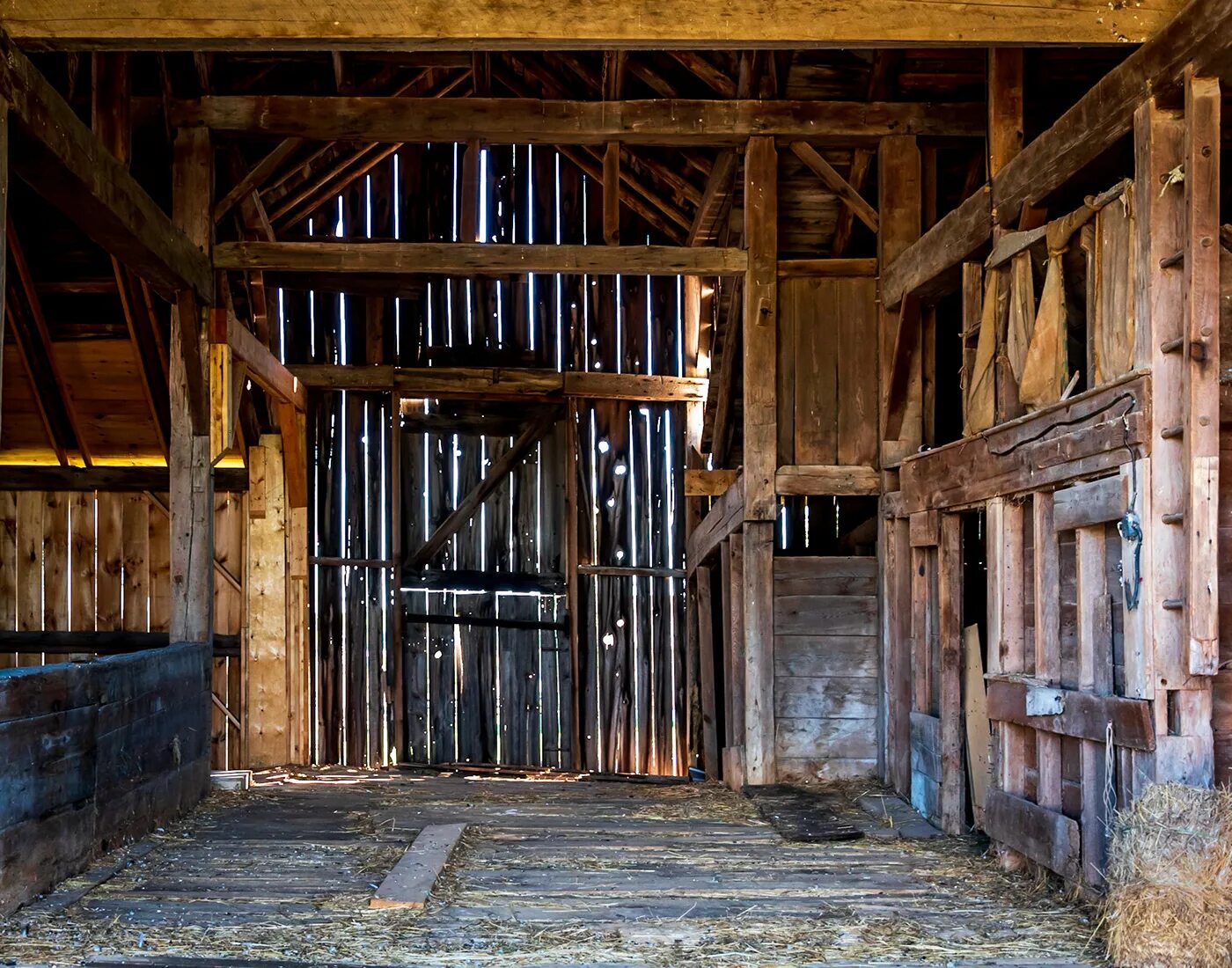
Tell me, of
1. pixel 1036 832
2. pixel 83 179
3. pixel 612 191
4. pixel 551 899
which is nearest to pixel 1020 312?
pixel 1036 832

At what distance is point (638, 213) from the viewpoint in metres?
13.1

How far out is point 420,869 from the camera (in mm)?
6129

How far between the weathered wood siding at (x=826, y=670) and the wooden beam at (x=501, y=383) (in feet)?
16.3

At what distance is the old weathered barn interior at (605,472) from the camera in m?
5.21

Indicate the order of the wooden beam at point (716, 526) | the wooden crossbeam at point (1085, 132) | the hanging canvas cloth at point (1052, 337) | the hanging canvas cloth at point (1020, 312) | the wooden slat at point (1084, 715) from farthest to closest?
the wooden beam at point (716, 526) → the hanging canvas cloth at point (1020, 312) → the hanging canvas cloth at point (1052, 337) → the wooden slat at point (1084, 715) → the wooden crossbeam at point (1085, 132)

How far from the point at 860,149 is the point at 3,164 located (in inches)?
240

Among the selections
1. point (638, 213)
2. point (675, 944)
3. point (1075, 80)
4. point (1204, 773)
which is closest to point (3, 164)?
point (675, 944)

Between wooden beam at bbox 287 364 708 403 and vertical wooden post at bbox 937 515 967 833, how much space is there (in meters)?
6.59

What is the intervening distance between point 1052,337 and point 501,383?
808cm

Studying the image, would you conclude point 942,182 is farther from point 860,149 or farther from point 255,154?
point 255,154

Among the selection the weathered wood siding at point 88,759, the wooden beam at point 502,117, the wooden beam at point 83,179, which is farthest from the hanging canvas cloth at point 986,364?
the weathered wood siding at point 88,759

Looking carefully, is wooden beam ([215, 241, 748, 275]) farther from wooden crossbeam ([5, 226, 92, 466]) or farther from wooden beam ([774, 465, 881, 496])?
wooden crossbeam ([5, 226, 92, 466])

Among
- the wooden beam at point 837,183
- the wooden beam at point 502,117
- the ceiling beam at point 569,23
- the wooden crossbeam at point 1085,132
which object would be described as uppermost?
the wooden beam at point 502,117

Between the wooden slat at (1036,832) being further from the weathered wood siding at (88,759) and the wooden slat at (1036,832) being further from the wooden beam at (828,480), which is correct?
the weathered wood siding at (88,759)
